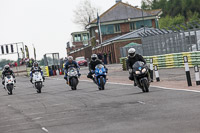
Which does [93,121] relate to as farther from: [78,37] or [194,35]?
[78,37]

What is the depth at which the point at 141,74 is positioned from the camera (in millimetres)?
16781

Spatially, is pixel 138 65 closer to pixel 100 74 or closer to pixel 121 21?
pixel 100 74

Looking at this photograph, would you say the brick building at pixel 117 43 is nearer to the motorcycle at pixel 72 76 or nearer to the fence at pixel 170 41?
the fence at pixel 170 41

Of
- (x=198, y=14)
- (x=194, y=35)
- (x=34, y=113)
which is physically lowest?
(x=34, y=113)

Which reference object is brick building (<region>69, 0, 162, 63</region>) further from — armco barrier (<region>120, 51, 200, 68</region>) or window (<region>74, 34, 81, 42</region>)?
armco barrier (<region>120, 51, 200, 68</region>)

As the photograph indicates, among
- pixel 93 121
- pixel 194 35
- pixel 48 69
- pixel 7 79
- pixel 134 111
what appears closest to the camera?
pixel 93 121

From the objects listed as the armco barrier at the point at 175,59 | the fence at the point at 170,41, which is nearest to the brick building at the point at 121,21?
the fence at the point at 170,41

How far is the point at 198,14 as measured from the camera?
99625mm

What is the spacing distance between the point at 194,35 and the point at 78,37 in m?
89.8

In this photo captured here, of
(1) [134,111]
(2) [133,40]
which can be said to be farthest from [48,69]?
(1) [134,111]

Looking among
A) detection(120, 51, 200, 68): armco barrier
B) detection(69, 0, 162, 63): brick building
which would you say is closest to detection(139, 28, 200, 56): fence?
detection(120, 51, 200, 68): armco barrier

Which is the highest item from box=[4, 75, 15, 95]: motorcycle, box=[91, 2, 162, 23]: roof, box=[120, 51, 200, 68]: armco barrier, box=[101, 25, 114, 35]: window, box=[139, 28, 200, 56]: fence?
box=[91, 2, 162, 23]: roof

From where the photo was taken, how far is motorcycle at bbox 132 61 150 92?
55.0ft

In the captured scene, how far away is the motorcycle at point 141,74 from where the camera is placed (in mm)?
16766
